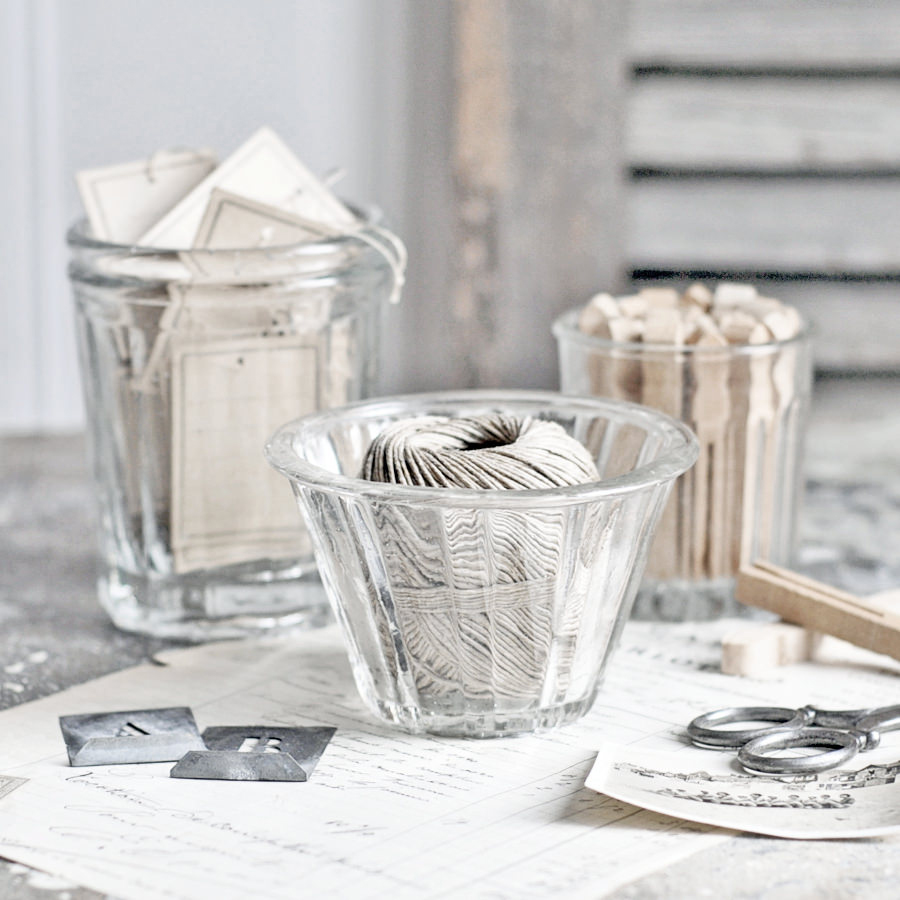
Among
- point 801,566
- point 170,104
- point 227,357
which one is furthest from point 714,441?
point 170,104

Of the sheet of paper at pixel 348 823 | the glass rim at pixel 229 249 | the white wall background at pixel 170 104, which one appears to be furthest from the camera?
the white wall background at pixel 170 104

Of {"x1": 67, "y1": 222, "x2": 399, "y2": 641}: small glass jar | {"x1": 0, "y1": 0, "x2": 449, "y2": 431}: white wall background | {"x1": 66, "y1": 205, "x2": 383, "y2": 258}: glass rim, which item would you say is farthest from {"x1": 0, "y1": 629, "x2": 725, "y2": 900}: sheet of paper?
{"x1": 0, "y1": 0, "x2": 449, "y2": 431}: white wall background

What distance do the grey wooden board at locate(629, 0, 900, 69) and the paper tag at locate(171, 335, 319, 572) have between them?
18.8 inches

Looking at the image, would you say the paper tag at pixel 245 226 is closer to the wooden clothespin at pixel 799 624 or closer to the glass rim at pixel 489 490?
the glass rim at pixel 489 490

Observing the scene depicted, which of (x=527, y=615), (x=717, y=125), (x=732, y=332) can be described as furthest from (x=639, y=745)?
(x=717, y=125)

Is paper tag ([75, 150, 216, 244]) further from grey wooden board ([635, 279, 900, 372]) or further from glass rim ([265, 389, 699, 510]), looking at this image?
grey wooden board ([635, 279, 900, 372])

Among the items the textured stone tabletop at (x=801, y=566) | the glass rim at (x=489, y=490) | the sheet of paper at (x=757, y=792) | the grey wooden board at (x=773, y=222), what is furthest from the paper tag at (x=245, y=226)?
the grey wooden board at (x=773, y=222)

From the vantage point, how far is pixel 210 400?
0.68 m

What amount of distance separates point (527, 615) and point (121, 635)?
0.26 m

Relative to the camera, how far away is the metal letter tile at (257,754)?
53 centimetres

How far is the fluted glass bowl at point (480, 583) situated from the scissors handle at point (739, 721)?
53 millimetres

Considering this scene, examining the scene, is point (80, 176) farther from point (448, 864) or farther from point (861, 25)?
point (861, 25)

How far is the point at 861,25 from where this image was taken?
101 cm

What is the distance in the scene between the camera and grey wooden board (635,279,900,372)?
1.06m
